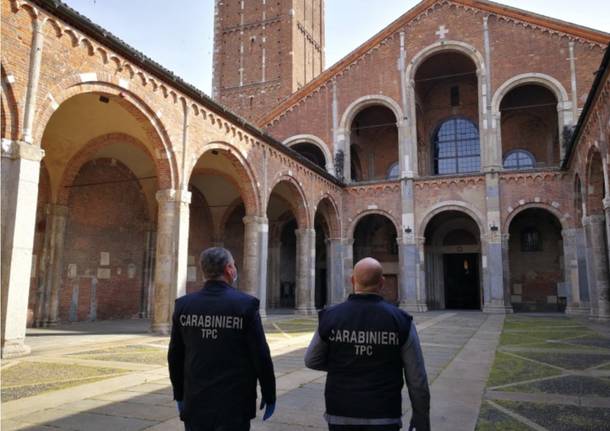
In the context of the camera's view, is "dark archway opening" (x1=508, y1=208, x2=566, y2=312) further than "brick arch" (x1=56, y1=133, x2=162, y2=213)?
Yes

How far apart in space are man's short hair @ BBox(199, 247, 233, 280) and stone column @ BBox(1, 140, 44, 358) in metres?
6.33

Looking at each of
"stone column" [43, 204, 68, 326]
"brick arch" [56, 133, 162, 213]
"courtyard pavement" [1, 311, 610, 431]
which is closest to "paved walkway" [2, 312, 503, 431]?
"courtyard pavement" [1, 311, 610, 431]

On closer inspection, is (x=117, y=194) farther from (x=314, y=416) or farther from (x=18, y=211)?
(x=314, y=416)

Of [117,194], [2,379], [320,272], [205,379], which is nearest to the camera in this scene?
[205,379]

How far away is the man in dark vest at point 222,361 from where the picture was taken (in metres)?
2.88

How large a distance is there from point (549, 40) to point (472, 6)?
3965 millimetres

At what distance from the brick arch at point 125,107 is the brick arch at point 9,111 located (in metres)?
0.34

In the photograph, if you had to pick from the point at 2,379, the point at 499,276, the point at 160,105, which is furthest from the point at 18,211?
the point at 499,276

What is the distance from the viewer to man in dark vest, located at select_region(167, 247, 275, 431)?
113 inches

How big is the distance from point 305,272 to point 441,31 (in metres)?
13.7

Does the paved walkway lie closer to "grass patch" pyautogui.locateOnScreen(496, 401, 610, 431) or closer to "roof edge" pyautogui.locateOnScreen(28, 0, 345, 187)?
"grass patch" pyautogui.locateOnScreen(496, 401, 610, 431)

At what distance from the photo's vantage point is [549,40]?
22.3 meters

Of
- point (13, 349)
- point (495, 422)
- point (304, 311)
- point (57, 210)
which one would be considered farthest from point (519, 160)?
point (13, 349)

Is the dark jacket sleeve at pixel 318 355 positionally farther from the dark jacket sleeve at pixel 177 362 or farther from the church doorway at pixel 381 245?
the church doorway at pixel 381 245
